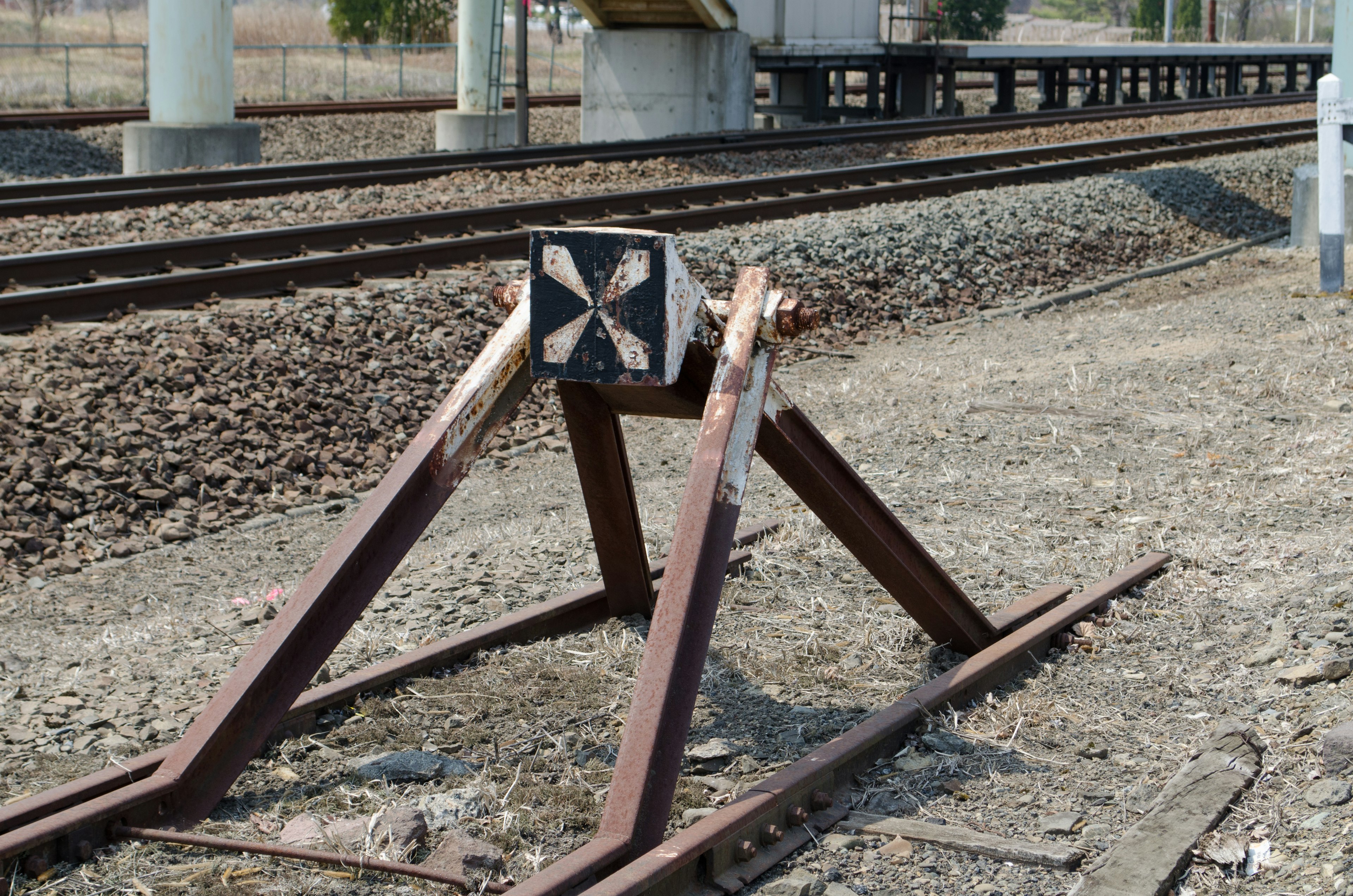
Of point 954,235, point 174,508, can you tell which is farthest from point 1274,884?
point 954,235

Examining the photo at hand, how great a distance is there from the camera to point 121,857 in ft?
10.0

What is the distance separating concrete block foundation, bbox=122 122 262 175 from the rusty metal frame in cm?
1752

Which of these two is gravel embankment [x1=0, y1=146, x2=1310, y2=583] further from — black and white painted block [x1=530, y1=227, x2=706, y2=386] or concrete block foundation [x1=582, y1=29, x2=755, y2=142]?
concrete block foundation [x1=582, y1=29, x2=755, y2=142]

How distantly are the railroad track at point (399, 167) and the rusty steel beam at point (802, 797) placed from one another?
11.9 meters

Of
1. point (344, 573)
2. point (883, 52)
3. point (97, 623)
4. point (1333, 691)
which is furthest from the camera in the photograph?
point (883, 52)

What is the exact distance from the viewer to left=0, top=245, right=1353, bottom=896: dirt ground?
3.32 m

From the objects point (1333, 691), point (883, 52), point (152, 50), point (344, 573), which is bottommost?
point (1333, 691)

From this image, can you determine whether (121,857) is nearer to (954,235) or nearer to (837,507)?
(837,507)

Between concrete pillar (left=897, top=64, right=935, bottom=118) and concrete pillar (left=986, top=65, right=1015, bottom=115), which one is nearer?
concrete pillar (left=897, top=64, right=935, bottom=118)

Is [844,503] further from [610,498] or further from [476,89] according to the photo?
[476,89]

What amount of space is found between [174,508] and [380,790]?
4120 mm

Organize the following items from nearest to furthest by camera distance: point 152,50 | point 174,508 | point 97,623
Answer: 1. point 97,623
2. point 174,508
3. point 152,50

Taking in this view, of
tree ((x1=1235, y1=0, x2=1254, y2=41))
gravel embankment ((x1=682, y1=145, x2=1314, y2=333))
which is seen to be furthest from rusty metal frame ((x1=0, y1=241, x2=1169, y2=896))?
tree ((x1=1235, y1=0, x2=1254, y2=41))

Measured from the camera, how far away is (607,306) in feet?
11.0
